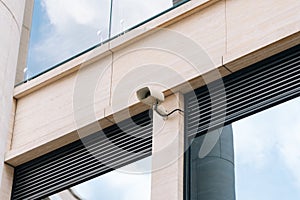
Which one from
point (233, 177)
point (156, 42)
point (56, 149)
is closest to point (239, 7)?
point (156, 42)

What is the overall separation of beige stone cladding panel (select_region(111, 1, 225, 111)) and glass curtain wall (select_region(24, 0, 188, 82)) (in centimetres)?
36

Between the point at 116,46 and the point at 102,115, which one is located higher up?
the point at 116,46

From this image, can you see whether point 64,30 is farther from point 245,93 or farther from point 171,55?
point 245,93

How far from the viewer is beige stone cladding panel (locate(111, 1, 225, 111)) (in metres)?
10.6

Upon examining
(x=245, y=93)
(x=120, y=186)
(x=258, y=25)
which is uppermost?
(x=258, y=25)

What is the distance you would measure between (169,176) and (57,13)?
144 inches

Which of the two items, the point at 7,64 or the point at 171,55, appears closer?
the point at 171,55

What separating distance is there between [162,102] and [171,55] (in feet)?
1.94

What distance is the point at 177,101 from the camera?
10.8 m

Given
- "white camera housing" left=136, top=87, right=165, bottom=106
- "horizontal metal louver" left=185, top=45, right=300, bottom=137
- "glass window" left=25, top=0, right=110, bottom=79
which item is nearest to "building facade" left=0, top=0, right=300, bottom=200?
"horizontal metal louver" left=185, top=45, right=300, bottom=137

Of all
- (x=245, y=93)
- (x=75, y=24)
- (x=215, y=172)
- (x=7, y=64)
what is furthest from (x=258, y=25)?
(x=7, y=64)

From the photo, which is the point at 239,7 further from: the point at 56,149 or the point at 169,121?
the point at 56,149

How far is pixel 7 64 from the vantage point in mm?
12477

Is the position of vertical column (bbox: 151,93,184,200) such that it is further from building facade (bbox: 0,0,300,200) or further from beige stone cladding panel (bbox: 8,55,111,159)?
beige stone cladding panel (bbox: 8,55,111,159)
